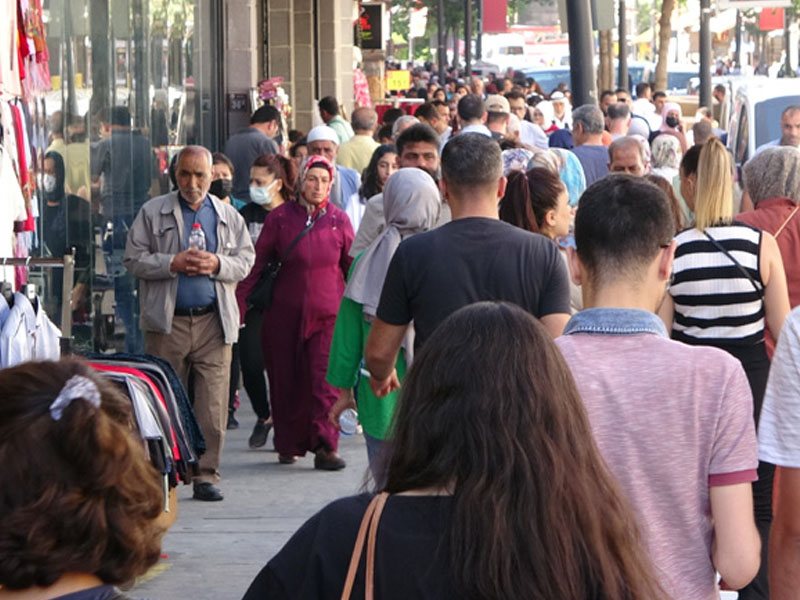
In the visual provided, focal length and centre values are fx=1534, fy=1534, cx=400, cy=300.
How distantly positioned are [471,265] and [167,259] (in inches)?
138

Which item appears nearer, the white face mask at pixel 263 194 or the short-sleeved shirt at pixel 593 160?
the white face mask at pixel 263 194

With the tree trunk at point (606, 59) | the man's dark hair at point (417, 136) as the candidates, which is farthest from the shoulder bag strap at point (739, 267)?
the tree trunk at point (606, 59)

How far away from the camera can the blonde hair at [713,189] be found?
5.90 metres

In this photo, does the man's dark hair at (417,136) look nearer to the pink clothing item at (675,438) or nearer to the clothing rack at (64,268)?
the clothing rack at (64,268)

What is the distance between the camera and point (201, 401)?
8.65 m

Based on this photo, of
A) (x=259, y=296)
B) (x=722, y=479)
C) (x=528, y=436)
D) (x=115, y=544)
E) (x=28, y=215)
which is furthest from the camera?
(x=259, y=296)

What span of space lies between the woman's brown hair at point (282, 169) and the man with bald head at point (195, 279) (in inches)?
65.7

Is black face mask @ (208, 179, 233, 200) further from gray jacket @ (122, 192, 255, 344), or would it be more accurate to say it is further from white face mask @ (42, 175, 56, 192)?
gray jacket @ (122, 192, 255, 344)

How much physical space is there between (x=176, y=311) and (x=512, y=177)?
9.10 ft

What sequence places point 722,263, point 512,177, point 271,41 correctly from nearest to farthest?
point 722,263 < point 512,177 < point 271,41

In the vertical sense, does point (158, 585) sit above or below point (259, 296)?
below

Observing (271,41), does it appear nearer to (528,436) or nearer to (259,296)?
(259,296)

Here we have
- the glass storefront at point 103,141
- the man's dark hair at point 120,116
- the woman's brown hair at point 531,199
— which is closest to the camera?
the woman's brown hair at point 531,199

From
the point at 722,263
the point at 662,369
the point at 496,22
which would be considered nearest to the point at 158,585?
the point at 722,263
